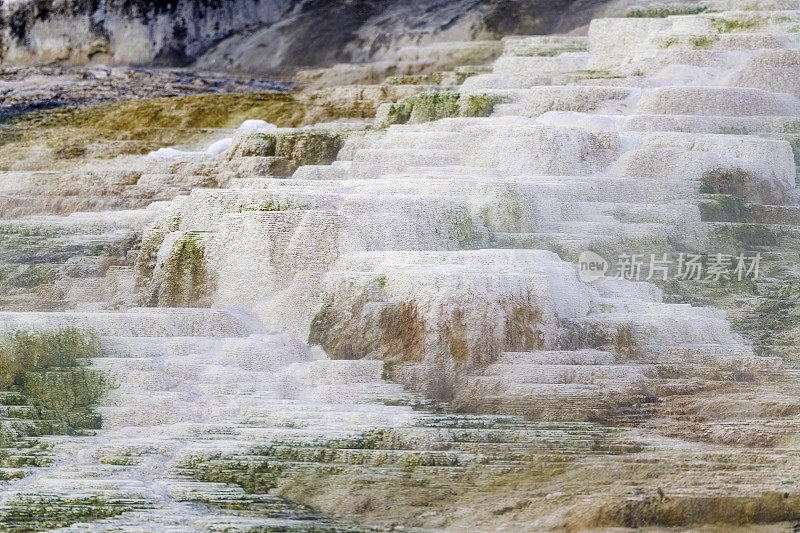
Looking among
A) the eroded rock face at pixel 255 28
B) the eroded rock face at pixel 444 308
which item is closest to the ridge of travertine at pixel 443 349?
the eroded rock face at pixel 444 308

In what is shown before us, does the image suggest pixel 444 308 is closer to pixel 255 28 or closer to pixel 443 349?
pixel 443 349

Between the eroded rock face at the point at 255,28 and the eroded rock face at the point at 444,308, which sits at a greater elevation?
the eroded rock face at the point at 255,28

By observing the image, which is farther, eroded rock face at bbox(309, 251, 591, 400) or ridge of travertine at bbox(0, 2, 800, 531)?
eroded rock face at bbox(309, 251, 591, 400)

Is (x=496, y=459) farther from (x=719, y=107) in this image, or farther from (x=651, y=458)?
(x=719, y=107)

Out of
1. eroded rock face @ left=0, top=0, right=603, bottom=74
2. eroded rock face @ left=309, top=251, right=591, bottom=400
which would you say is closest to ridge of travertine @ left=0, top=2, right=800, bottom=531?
eroded rock face @ left=309, top=251, right=591, bottom=400

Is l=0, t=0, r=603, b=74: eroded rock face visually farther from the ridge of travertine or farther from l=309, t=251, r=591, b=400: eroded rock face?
l=309, t=251, r=591, b=400: eroded rock face

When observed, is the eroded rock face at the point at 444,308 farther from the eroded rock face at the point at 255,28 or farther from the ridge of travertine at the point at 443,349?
the eroded rock face at the point at 255,28

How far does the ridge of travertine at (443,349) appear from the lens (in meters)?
5.72

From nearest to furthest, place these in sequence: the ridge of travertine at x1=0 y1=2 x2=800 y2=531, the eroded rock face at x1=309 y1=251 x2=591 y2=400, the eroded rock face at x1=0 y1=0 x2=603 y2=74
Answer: the ridge of travertine at x1=0 y1=2 x2=800 y2=531
the eroded rock face at x1=309 y1=251 x2=591 y2=400
the eroded rock face at x1=0 y1=0 x2=603 y2=74

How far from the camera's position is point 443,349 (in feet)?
21.6

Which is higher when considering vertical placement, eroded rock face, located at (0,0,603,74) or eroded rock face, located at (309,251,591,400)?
eroded rock face, located at (0,0,603,74)

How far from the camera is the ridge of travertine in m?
5.72

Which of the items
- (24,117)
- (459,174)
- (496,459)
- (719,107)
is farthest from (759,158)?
(24,117)

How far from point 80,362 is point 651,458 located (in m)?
2.82
